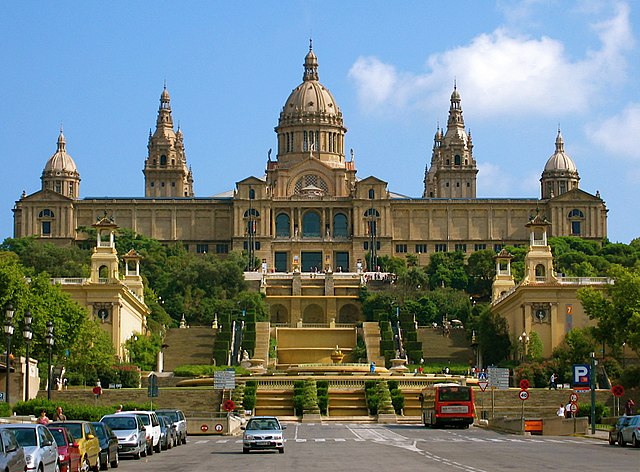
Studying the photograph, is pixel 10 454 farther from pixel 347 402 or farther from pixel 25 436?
pixel 347 402

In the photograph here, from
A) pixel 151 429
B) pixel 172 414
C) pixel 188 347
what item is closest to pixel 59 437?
pixel 151 429

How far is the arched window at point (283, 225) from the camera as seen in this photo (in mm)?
180125

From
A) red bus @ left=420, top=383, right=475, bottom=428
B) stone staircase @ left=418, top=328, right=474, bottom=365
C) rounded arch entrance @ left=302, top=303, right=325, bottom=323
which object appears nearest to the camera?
red bus @ left=420, top=383, right=475, bottom=428

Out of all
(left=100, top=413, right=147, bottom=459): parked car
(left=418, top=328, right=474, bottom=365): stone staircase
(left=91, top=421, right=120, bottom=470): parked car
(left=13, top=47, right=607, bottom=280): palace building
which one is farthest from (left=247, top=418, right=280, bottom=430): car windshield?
(left=13, top=47, right=607, bottom=280): palace building

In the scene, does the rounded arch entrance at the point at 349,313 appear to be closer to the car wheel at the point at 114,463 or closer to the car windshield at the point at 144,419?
the car windshield at the point at 144,419

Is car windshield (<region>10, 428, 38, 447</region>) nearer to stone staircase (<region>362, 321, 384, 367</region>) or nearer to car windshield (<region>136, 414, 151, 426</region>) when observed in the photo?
car windshield (<region>136, 414, 151, 426</region>)

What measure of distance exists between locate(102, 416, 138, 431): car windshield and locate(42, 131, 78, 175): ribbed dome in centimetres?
14815

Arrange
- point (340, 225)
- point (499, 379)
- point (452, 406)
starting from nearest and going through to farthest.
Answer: point (452, 406)
point (499, 379)
point (340, 225)

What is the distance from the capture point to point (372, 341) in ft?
405

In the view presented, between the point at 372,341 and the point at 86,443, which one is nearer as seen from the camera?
the point at 86,443

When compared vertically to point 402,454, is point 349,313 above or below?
above

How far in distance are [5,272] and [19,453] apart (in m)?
49.3

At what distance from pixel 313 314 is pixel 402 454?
10899 centimetres

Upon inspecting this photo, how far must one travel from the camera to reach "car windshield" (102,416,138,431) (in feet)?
146
